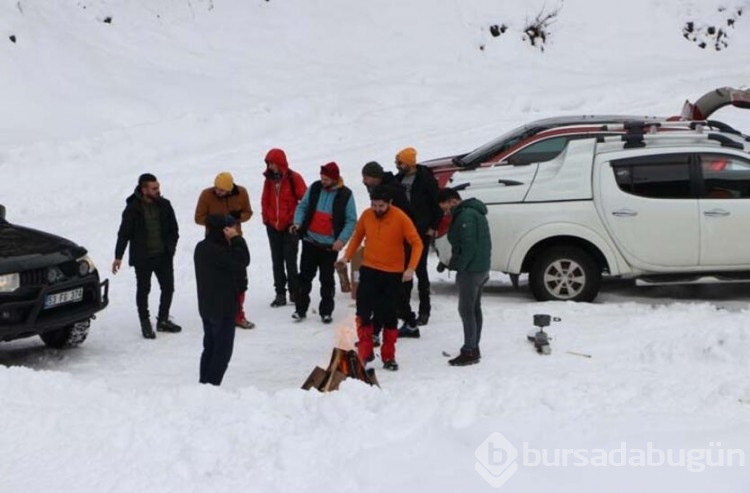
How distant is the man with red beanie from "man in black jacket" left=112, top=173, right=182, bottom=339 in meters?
1.22

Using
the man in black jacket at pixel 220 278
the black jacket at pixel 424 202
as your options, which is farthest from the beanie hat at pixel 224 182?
the man in black jacket at pixel 220 278

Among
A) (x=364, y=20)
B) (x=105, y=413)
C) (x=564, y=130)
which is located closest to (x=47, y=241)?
(x=105, y=413)

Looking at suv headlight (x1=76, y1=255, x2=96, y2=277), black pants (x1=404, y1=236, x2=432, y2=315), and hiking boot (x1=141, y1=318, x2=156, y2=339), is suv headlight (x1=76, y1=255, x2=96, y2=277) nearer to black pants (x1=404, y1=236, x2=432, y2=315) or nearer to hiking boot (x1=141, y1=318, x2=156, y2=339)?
hiking boot (x1=141, y1=318, x2=156, y2=339)

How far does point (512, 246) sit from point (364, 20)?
18.1m

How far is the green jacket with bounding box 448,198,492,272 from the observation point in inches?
299

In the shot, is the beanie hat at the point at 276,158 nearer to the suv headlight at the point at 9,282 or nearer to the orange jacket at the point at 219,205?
the orange jacket at the point at 219,205

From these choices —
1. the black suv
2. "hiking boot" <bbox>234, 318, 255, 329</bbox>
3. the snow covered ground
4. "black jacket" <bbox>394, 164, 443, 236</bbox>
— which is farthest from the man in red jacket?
the black suv

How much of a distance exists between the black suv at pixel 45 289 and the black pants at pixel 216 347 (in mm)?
1621

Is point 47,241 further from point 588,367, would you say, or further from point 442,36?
point 442,36

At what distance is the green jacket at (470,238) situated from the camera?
759 centimetres

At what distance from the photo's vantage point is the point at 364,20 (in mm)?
26500

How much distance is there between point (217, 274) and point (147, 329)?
249 centimetres

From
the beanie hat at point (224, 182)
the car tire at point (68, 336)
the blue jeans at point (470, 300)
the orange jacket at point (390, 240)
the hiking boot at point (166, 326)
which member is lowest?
the hiking boot at point (166, 326)

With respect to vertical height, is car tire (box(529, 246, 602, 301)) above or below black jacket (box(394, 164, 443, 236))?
below
